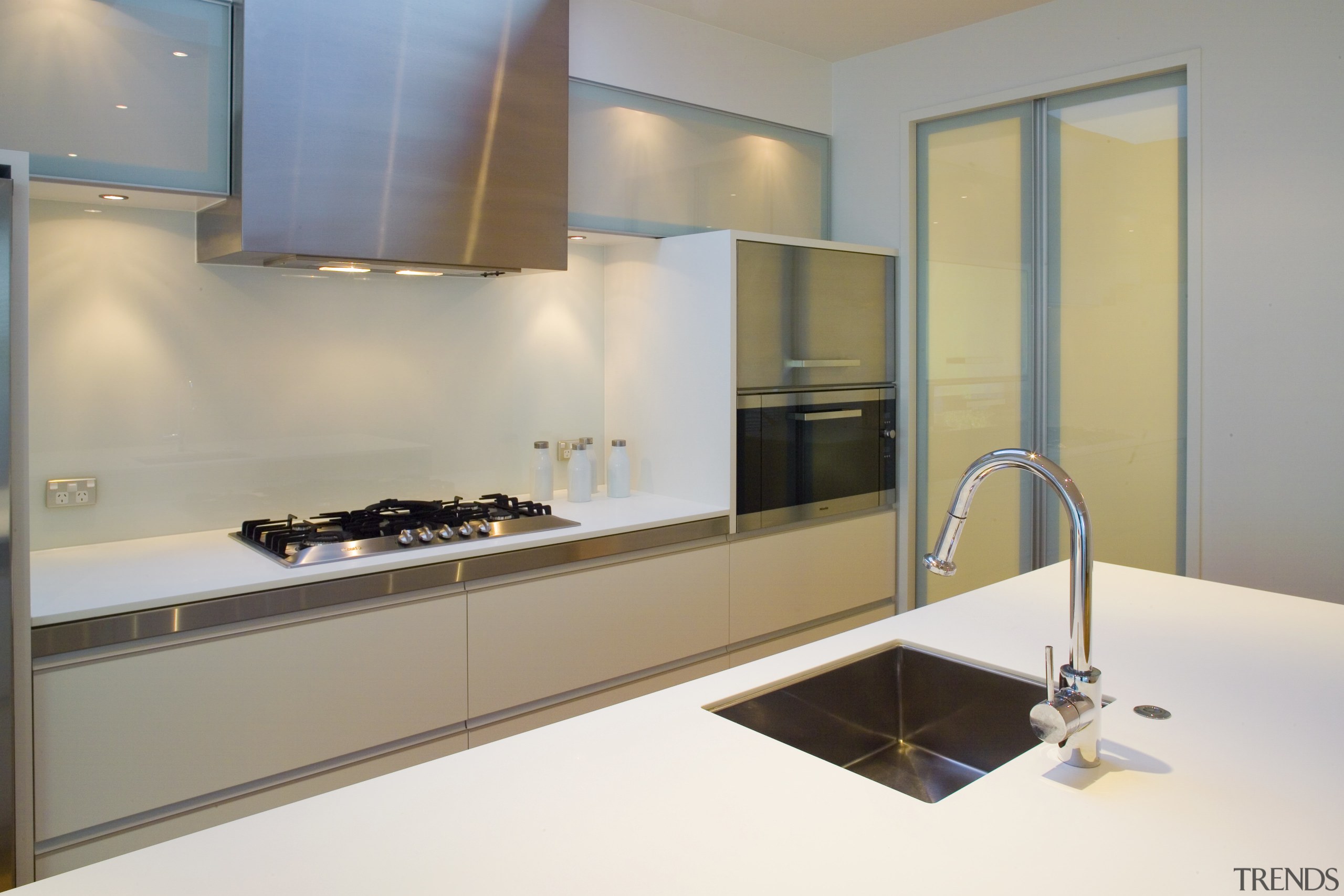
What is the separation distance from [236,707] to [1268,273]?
10.5ft

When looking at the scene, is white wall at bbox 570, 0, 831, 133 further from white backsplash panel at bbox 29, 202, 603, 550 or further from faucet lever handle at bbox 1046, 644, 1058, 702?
faucet lever handle at bbox 1046, 644, 1058, 702

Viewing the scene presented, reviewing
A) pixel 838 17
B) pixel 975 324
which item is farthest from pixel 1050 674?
pixel 838 17

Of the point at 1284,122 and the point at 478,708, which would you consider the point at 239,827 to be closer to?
→ the point at 478,708

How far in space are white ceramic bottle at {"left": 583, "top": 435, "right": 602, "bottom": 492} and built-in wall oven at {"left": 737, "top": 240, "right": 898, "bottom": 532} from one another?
0.54 m

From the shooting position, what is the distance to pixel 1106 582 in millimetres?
2203

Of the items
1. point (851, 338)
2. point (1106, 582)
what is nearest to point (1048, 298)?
point (851, 338)

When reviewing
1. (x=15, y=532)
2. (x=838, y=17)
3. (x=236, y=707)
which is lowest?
(x=236, y=707)

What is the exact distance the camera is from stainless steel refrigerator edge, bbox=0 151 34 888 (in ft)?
5.71

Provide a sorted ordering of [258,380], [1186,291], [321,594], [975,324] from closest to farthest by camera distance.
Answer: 1. [321,594]
2. [258,380]
3. [1186,291]
4. [975,324]

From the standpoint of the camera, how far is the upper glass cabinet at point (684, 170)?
10.4ft

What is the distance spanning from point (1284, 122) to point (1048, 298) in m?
0.93

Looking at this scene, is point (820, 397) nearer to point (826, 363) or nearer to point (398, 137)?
point (826, 363)

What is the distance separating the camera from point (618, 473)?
3412mm

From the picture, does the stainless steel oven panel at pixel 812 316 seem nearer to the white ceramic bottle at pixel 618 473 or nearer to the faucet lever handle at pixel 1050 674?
the white ceramic bottle at pixel 618 473
